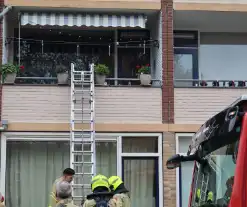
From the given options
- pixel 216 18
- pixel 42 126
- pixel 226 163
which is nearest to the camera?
pixel 226 163

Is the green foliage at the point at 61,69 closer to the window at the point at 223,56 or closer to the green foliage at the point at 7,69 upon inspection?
the green foliage at the point at 7,69

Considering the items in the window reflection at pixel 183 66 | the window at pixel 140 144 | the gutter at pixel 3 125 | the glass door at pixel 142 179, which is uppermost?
the window reflection at pixel 183 66

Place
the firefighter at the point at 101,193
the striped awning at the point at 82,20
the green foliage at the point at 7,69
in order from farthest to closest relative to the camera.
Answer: the striped awning at the point at 82,20
the green foliage at the point at 7,69
the firefighter at the point at 101,193

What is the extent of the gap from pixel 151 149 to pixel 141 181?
2.66 ft

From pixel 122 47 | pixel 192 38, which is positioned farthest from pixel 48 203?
pixel 192 38

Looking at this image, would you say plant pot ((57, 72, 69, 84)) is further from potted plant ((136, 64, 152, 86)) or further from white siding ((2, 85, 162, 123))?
potted plant ((136, 64, 152, 86))

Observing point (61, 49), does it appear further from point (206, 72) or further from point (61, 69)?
point (206, 72)

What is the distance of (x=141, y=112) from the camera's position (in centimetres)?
1300

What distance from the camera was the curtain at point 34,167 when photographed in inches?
508

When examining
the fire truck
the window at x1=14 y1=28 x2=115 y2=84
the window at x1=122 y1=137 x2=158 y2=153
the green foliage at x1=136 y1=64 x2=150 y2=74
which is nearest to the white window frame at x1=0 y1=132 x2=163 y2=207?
the window at x1=122 y1=137 x2=158 y2=153

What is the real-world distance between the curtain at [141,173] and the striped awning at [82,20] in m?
2.84

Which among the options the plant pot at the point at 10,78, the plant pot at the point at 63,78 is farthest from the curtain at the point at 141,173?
the plant pot at the point at 10,78

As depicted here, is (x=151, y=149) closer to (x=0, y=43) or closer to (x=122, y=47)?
(x=122, y=47)

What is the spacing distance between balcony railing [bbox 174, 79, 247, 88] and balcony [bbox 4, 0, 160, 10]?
6.50ft
